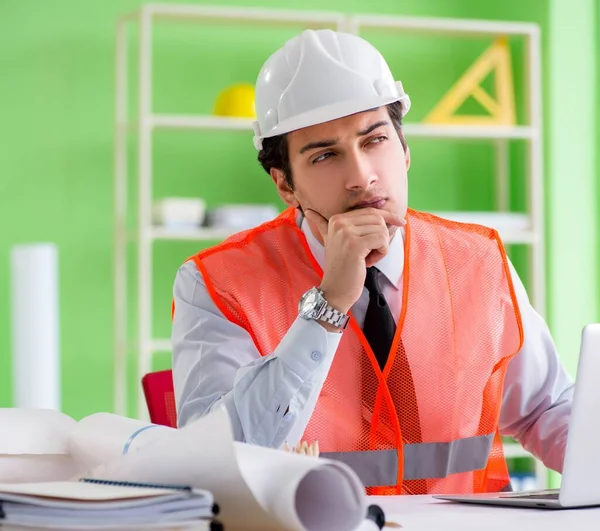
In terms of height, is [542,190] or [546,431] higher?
[542,190]

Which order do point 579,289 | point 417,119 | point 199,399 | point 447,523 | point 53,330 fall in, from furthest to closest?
point 417,119 < point 579,289 < point 53,330 < point 199,399 < point 447,523

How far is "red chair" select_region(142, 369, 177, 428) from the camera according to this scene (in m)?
1.92

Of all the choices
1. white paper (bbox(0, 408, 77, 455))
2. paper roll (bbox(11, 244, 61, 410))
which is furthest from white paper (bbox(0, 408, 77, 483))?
paper roll (bbox(11, 244, 61, 410))

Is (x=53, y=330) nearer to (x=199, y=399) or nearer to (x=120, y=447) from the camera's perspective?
(x=199, y=399)

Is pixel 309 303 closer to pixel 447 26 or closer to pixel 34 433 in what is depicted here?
pixel 34 433

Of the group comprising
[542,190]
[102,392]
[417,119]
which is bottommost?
[102,392]

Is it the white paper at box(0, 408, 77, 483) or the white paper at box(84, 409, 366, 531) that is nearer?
the white paper at box(84, 409, 366, 531)

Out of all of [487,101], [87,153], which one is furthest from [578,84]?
[87,153]

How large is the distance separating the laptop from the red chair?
0.87 metres

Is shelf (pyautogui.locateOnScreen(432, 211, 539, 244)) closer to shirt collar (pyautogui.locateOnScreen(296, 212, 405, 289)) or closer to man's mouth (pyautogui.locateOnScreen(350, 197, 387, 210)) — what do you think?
shirt collar (pyautogui.locateOnScreen(296, 212, 405, 289))

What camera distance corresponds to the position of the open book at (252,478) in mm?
875

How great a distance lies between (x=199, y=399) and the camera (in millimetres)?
1715

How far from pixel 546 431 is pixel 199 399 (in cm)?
65

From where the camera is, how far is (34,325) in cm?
375
